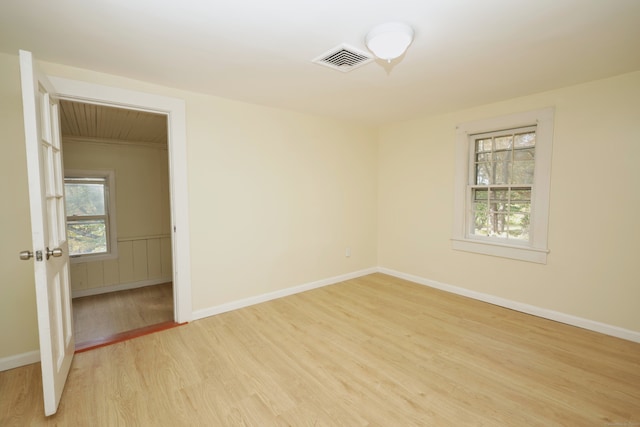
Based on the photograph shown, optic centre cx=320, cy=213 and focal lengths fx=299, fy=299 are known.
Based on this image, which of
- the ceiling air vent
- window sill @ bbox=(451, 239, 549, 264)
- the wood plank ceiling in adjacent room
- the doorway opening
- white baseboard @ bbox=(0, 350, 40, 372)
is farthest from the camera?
the doorway opening

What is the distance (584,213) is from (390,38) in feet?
8.47

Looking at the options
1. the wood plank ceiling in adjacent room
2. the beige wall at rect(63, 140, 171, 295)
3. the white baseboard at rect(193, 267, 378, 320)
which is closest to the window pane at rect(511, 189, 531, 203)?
the white baseboard at rect(193, 267, 378, 320)

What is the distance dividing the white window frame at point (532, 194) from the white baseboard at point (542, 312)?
0.51 meters

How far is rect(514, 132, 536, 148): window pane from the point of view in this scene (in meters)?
3.24

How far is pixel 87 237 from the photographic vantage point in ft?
14.4

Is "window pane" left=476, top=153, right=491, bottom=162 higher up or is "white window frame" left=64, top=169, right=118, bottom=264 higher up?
"window pane" left=476, top=153, right=491, bottom=162

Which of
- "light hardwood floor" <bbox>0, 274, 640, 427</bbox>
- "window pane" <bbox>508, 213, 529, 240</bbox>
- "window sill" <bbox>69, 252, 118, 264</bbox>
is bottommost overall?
"light hardwood floor" <bbox>0, 274, 640, 427</bbox>

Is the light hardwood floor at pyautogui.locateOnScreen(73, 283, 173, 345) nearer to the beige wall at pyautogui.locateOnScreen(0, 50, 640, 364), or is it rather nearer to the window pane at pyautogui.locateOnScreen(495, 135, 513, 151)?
the beige wall at pyautogui.locateOnScreen(0, 50, 640, 364)

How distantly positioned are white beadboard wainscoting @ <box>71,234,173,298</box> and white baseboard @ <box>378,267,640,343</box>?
3.97m

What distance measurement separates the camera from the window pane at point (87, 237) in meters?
4.32

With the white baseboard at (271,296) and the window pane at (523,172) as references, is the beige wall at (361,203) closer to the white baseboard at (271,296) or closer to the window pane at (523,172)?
the white baseboard at (271,296)

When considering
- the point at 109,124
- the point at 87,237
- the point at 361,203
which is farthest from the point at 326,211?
the point at 87,237

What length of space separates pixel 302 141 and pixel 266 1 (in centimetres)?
228

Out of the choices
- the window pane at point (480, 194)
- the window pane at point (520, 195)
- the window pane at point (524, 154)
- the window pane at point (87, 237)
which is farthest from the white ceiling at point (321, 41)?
the window pane at point (87, 237)
